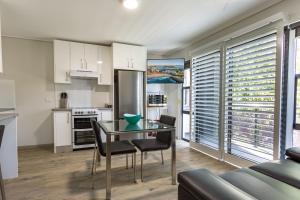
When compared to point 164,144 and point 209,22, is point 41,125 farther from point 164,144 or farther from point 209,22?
point 209,22

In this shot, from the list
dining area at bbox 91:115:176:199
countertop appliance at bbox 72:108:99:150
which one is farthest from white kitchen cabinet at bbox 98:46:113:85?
dining area at bbox 91:115:176:199

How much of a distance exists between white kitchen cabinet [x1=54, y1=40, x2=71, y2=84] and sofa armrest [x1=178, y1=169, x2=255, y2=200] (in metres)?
3.61

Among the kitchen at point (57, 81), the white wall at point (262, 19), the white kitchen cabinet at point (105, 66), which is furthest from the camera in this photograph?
the white kitchen cabinet at point (105, 66)

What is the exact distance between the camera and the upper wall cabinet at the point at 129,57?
4176mm

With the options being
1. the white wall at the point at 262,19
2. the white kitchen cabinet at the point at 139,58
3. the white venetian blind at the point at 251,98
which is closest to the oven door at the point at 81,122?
the white kitchen cabinet at the point at 139,58

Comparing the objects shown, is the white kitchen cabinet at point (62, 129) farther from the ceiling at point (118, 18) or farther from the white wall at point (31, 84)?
the ceiling at point (118, 18)

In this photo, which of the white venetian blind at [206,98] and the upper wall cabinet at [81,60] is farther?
the upper wall cabinet at [81,60]

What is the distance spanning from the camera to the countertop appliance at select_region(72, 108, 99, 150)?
3900mm

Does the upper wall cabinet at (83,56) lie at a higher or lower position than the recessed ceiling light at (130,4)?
lower

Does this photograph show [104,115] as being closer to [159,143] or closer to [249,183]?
[159,143]

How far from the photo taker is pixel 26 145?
4.07m

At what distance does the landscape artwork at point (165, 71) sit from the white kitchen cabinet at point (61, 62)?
1.84 m

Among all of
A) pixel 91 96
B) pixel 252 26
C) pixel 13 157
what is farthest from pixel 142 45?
pixel 13 157

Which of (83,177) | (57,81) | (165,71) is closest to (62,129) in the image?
(57,81)
